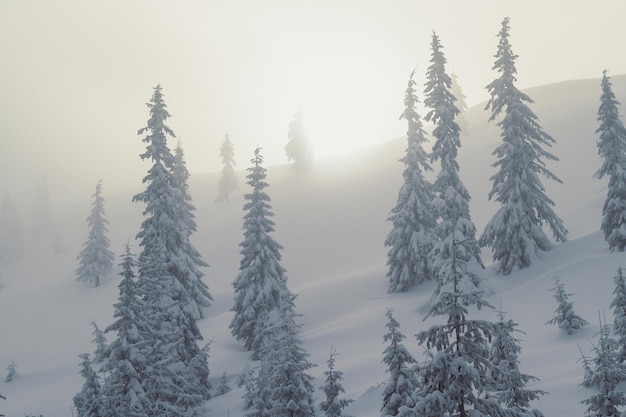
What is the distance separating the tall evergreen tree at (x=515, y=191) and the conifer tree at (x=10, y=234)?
306 ft

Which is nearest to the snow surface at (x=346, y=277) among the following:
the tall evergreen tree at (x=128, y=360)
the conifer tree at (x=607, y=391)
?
the conifer tree at (x=607, y=391)

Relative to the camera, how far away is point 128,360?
17047mm

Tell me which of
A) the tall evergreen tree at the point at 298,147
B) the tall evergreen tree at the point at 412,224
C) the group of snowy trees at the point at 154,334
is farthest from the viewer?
the tall evergreen tree at the point at 298,147

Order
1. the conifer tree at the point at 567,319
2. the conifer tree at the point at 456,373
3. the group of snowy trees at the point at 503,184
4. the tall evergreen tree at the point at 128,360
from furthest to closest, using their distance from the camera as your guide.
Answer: the group of snowy trees at the point at 503,184, the conifer tree at the point at 567,319, the tall evergreen tree at the point at 128,360, the conifer tree at the point at 456,373

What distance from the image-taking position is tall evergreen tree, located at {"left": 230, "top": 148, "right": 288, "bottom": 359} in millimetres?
33781

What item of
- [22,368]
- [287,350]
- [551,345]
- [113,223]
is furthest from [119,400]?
[113,223]

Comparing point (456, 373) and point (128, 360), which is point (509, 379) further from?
point (128, 360)

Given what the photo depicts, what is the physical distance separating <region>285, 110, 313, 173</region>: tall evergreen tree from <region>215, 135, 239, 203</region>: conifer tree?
10505mm

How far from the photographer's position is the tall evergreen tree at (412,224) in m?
35.8

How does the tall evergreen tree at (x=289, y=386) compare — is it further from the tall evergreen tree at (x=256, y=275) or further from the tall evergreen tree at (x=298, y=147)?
the tall evergreen tree at (x=298, y=147)

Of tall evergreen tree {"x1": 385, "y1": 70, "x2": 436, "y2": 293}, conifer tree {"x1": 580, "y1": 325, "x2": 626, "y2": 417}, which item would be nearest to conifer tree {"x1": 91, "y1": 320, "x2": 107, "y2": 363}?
conifer tree {"x1": 580, "y1": 325, "x2": 626, "y2": 417}

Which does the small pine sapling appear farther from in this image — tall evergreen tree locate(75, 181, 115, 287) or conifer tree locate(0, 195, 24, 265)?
conifer tree locate(0, 195, 24, 265)

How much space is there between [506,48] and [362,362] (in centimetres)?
2223

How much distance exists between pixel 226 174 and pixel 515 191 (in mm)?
67643
